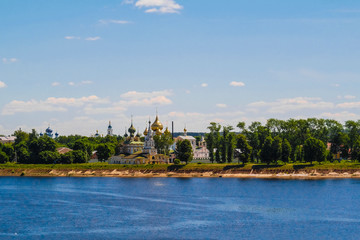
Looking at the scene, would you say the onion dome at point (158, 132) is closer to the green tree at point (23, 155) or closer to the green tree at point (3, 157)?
the green tree at point (23, 155)

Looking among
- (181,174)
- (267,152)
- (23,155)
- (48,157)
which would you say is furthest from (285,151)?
(23,155)

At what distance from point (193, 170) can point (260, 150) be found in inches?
741

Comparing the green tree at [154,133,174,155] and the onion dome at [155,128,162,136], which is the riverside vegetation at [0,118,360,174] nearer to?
the green tree at [154,133,174,155]

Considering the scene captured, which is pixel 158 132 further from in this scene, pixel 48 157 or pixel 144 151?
pixel 48 157

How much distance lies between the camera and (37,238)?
56281 mm

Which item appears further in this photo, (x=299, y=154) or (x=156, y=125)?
(x=156, y=125)

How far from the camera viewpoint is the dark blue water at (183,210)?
5912 cm

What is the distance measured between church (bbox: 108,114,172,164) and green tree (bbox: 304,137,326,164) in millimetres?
40321

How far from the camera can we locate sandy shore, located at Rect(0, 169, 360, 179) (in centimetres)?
12656

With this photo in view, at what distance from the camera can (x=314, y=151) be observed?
129 meters

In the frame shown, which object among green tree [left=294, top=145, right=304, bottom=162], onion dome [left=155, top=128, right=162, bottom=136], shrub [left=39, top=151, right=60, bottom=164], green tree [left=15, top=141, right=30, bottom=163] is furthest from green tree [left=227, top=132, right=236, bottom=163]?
green tree [left=15, top=141, right=30, bottom=163]

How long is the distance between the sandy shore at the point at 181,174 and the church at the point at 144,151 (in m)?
9.07

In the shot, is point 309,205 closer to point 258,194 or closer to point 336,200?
point 336,200

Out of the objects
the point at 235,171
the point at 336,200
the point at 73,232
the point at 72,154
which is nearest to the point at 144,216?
the point at 73,232
